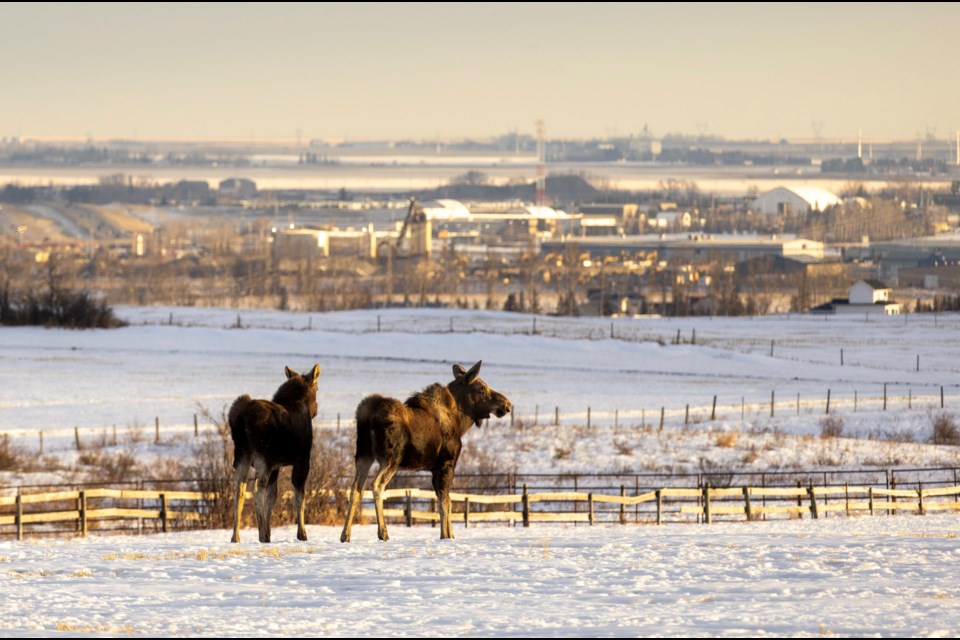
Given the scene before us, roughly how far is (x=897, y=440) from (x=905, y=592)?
3290 cm

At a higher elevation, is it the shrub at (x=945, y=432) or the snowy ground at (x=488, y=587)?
the snowy ground at (x=488, y=587)

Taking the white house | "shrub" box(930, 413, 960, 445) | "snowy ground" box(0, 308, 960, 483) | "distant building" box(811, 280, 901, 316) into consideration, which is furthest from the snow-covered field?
the white house

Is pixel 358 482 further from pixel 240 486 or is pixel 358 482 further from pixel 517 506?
pixel 517 506

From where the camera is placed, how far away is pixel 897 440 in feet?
147

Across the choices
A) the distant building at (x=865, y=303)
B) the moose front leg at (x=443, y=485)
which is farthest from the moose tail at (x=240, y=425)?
the distant building at (x=865, y=303)

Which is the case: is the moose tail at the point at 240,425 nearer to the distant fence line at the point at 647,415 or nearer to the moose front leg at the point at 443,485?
the moose front leg at the point at 443,485

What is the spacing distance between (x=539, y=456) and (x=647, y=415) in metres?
9.74

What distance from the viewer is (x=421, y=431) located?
55.3 ft

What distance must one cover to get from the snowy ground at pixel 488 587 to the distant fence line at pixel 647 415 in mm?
25199

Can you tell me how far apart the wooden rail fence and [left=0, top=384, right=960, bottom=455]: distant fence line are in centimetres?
1068

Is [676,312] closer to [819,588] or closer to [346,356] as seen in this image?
[346,356]

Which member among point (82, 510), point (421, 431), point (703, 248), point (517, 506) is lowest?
point (517, 506)

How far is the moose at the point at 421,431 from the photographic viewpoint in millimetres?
16547

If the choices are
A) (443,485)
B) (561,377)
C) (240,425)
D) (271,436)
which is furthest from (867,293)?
(240,425)
